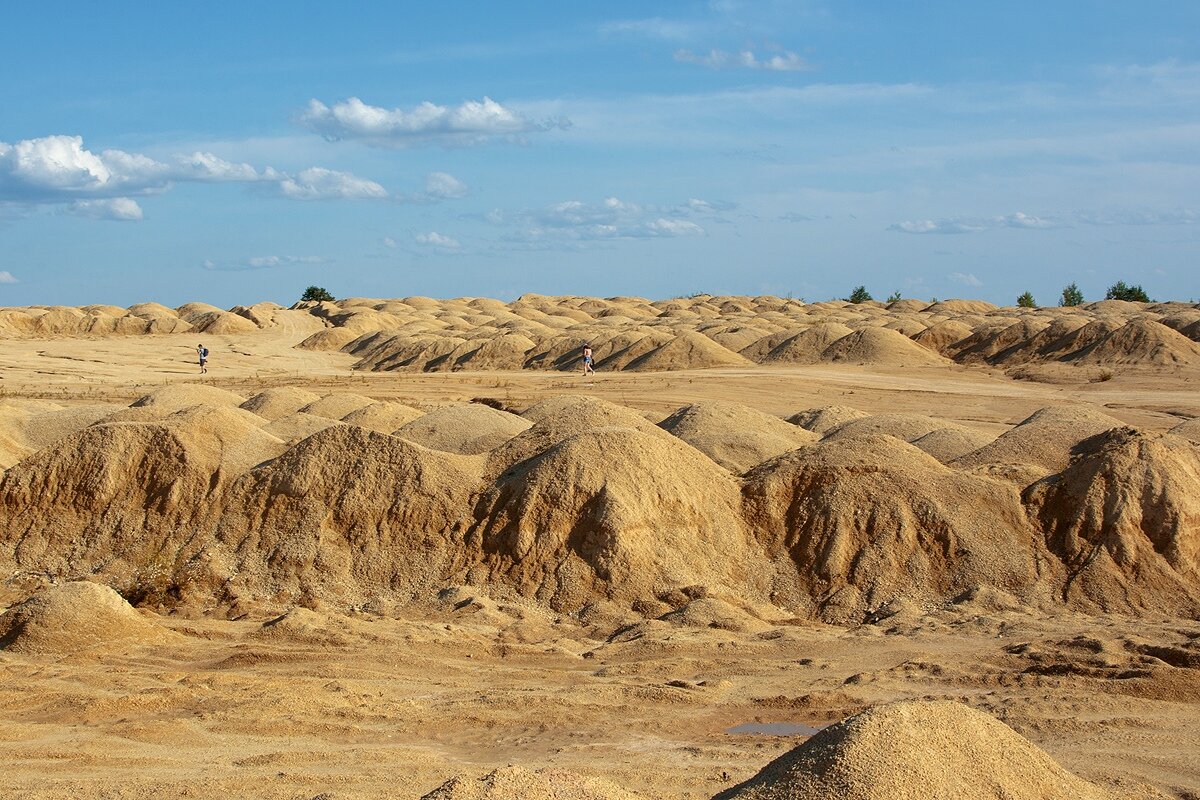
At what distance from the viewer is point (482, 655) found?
12.2 metres

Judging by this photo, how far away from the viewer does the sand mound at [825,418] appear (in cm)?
2439

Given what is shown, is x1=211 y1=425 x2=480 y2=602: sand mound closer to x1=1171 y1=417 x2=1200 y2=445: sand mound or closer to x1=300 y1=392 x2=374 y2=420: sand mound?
x1=300 y1=392 x2=374 y2=420: sand mound

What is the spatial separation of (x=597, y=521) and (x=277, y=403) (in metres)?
12.5

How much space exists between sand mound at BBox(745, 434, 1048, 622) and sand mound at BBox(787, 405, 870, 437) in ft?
28.5

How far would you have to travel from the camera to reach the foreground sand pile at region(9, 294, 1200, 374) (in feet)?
135

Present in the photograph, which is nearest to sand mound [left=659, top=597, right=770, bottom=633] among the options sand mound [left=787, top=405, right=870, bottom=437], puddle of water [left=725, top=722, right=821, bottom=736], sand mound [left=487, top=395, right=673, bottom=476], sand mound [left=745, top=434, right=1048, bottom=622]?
sand mound [left=745, top=434, right=1048, bottom=622]

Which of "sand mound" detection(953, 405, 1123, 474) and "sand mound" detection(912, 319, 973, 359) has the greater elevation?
"sand mound" detection(912, 319, 973, 359)

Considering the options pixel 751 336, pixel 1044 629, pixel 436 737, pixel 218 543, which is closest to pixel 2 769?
pixel 436 737

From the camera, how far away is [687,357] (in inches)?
1610

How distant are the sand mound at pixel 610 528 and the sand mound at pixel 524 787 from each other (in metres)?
7.24

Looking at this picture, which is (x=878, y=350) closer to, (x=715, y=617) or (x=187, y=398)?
(x=187, y=398)

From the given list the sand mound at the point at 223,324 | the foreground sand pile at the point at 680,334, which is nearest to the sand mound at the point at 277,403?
the foreground sand pile at the point at 680,334

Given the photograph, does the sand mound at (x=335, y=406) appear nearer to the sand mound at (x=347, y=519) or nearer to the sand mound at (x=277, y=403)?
the sand mound at (x=277, y=403)

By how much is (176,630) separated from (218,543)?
2.35 meters
